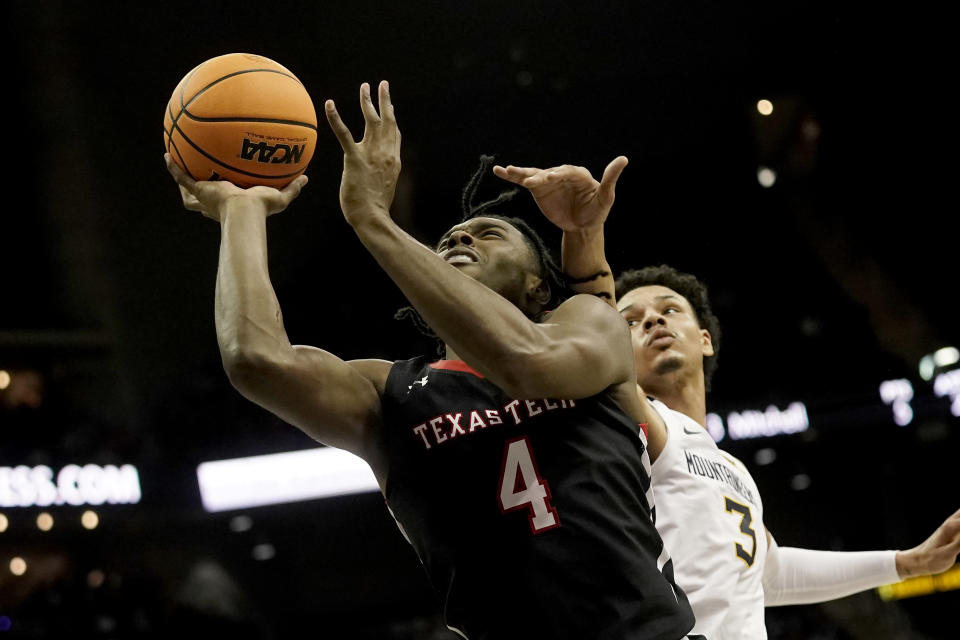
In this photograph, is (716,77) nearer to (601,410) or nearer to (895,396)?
(895,396)

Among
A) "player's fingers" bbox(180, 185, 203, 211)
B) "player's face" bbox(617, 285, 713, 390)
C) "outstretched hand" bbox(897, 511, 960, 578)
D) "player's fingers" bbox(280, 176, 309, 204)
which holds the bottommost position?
"outstretched hand" bbox(897, 511, 960, 578)

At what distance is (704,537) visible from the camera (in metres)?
2.91

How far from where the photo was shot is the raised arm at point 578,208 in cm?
229

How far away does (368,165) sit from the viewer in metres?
2.04

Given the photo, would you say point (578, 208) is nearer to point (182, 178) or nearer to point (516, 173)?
point (516, 173)

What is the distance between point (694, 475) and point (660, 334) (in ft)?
2.16

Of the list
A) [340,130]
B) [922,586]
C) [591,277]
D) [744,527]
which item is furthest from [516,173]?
[922,586]

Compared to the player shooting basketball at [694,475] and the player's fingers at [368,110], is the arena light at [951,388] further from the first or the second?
the player's fingers at [368,110]

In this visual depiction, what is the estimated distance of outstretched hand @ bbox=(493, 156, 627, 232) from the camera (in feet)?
7.50

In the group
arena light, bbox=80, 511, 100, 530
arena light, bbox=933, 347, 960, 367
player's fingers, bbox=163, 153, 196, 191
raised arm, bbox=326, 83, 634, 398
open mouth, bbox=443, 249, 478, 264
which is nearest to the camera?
raised arm, bbox=326, 83, 634, 398

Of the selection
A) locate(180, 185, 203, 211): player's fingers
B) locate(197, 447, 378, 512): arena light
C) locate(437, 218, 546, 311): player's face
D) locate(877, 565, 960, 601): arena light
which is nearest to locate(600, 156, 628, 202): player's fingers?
locate(437, 218, 546, 311): player's face

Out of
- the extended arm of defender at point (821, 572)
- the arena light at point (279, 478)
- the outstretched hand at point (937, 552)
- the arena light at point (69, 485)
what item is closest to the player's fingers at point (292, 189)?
the extended arm of defender at point (821, 572)

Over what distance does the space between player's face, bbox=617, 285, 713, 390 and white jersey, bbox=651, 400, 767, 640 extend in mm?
348

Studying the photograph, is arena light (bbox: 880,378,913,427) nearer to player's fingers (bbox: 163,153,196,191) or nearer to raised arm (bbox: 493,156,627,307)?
raised arm (bbox: 493,156,627,307)
